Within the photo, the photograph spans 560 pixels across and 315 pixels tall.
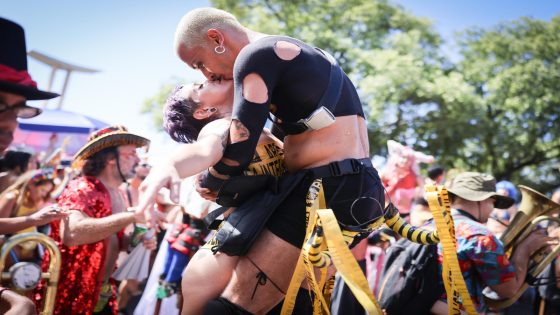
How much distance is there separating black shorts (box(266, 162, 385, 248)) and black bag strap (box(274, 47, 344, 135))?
213mm

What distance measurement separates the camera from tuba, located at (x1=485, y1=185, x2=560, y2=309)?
4.11 m

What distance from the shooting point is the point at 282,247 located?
2.23m

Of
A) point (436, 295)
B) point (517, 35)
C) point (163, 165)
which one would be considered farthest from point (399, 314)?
point (517, 35)

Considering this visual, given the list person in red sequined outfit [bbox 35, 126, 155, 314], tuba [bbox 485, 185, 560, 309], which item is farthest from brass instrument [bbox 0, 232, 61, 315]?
tuba [bbox 485, 185, 560, 309]

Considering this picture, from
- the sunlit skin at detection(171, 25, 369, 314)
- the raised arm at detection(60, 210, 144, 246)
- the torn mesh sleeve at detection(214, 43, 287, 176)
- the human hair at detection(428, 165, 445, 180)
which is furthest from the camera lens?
the human hair at detection(428, 165, 445, 180)

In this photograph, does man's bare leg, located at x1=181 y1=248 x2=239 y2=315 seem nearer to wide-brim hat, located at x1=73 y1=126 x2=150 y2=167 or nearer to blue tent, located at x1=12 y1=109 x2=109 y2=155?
wide-brim hat, located at x1=73 y1=126 x2=150 y2=167

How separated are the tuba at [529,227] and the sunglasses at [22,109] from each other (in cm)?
368

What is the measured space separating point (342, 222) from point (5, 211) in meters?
3.39

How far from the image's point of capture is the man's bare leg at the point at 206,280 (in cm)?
218

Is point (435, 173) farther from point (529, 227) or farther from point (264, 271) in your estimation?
point (264, 271)

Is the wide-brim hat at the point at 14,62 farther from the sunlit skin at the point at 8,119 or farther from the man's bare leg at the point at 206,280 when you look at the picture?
the man's bare leg at the point at 206,280

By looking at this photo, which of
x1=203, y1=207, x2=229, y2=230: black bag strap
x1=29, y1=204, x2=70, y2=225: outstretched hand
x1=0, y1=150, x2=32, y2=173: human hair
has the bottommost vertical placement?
x1=0, y1=150, x2=32, y2=173: human hair

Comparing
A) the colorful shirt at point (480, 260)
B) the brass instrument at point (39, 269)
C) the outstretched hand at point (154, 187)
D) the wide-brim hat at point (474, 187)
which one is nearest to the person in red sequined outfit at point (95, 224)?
the brass instrument at point (39, 269)

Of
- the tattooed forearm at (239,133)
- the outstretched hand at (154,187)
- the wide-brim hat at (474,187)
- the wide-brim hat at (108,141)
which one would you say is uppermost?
the tattooed forearm at (239,133)
